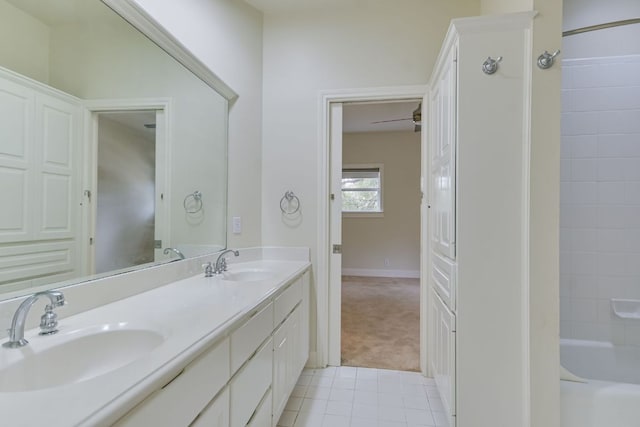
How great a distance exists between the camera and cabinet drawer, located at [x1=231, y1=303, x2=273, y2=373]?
1093 mm

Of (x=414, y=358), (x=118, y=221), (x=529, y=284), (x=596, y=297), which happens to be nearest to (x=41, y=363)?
(x=118, y=221)

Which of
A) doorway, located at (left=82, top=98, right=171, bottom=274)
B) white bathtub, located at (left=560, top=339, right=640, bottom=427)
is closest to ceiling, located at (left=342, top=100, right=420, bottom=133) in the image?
doorway, located at (left=82, top=98, right=171, bottom=274)

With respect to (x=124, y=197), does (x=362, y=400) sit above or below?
below

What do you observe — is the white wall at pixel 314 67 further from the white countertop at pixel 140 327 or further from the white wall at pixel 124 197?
the white wall at pixel 124 197

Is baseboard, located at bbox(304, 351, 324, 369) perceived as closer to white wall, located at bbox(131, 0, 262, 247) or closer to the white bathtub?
white wall, located at bbox(131, 0, 262, 247)

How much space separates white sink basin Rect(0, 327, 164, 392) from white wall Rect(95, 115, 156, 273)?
1.33ft

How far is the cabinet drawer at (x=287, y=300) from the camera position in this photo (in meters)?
1.58

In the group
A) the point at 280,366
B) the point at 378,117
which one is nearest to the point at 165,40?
the point at 280,366

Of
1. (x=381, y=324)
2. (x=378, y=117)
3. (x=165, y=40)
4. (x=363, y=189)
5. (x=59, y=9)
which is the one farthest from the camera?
(x=363, y=189)

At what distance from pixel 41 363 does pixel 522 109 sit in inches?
78.9

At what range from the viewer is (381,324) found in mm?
3379

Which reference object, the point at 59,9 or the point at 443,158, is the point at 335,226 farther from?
the point at 59,9

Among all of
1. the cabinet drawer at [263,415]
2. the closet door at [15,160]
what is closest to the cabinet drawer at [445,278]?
the cabinet drawer at [263,415]

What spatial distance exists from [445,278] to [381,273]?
4.05 metres
